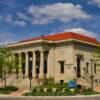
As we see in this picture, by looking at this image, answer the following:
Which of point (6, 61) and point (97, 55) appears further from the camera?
point (97, 55)

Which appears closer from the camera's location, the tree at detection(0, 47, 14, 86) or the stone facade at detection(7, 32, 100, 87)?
the tree at detection(0, 47, 14, 86)

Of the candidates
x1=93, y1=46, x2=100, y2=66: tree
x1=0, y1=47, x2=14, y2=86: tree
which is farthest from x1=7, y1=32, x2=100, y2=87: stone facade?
x1=0, y1=47, x2=14, y2=86: tree

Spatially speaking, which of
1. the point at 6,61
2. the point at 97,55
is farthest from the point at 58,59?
the point at 6,61

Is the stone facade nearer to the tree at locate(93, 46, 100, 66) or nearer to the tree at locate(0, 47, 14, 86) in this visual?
the tree at locate(93, 46, 100, 66)

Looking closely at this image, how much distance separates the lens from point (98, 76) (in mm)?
80188

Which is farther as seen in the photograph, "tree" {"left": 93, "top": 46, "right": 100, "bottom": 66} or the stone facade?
the stone facade

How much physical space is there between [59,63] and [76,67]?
167 inches

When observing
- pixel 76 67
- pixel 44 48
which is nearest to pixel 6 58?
pixel 44 48

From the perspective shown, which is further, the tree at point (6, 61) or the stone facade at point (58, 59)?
the stone facade at point (58, 59)

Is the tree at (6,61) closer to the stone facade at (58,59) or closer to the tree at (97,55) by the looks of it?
the stone facade at (58,59)

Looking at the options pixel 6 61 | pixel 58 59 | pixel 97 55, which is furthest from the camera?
pixel 58 59

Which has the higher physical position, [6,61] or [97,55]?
[97,55]

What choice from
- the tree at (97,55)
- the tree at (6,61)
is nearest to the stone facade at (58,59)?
the tree at (97,55)

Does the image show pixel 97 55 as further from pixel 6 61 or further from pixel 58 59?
pixel 6 61
